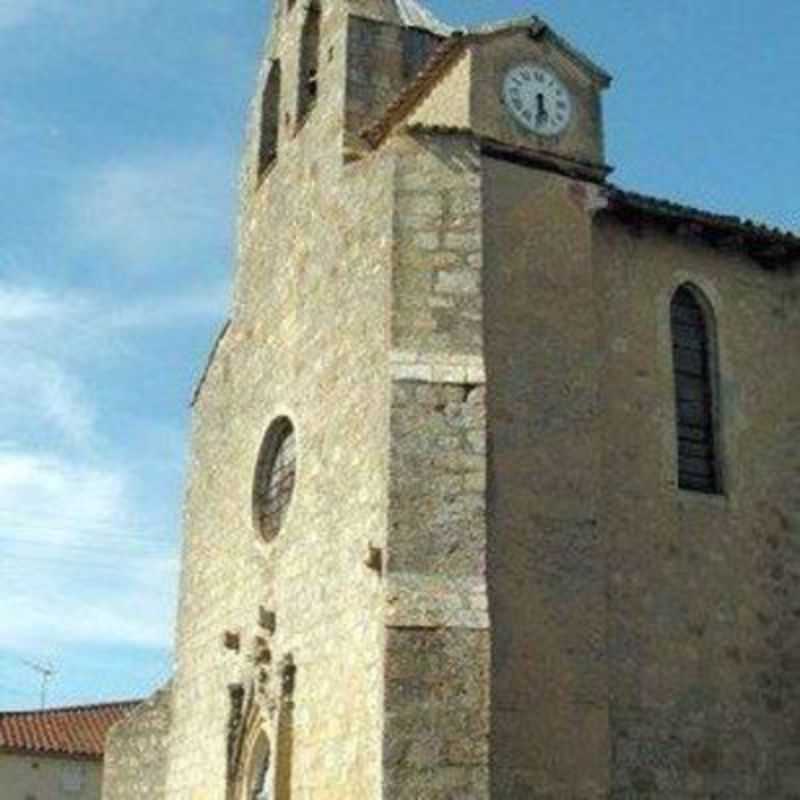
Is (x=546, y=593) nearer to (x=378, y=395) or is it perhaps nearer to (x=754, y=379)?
(x=378, y=395)

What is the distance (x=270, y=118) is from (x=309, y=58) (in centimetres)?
121

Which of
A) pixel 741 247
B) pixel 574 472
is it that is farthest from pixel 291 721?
pixel 741 247

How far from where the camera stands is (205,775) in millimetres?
15891

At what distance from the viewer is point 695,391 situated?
1418cm

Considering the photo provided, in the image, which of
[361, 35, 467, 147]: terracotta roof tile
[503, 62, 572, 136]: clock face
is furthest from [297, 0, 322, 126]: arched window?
[503, 62, 572, 136]: clock face

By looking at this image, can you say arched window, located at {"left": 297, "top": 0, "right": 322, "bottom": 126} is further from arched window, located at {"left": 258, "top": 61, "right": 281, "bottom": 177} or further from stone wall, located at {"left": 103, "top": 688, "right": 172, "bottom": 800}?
stone wall, located at {"left": 103, "top": 688, "right": 172, "bottom": 800}

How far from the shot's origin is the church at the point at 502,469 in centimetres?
1147

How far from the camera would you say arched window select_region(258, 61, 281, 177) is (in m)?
18.0

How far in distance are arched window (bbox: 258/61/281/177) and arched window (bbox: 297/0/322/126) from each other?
0.86m

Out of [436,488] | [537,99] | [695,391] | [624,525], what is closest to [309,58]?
[537,99]

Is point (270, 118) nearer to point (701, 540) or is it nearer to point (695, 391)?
point (695, 391)

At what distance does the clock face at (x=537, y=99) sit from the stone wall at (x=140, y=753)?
9.05 m

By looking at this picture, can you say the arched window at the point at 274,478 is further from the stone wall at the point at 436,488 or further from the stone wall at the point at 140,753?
the stone wall at the point at 140,753

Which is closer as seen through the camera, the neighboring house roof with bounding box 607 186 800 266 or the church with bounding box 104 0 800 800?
the church with bounding box 104 0 800 800
